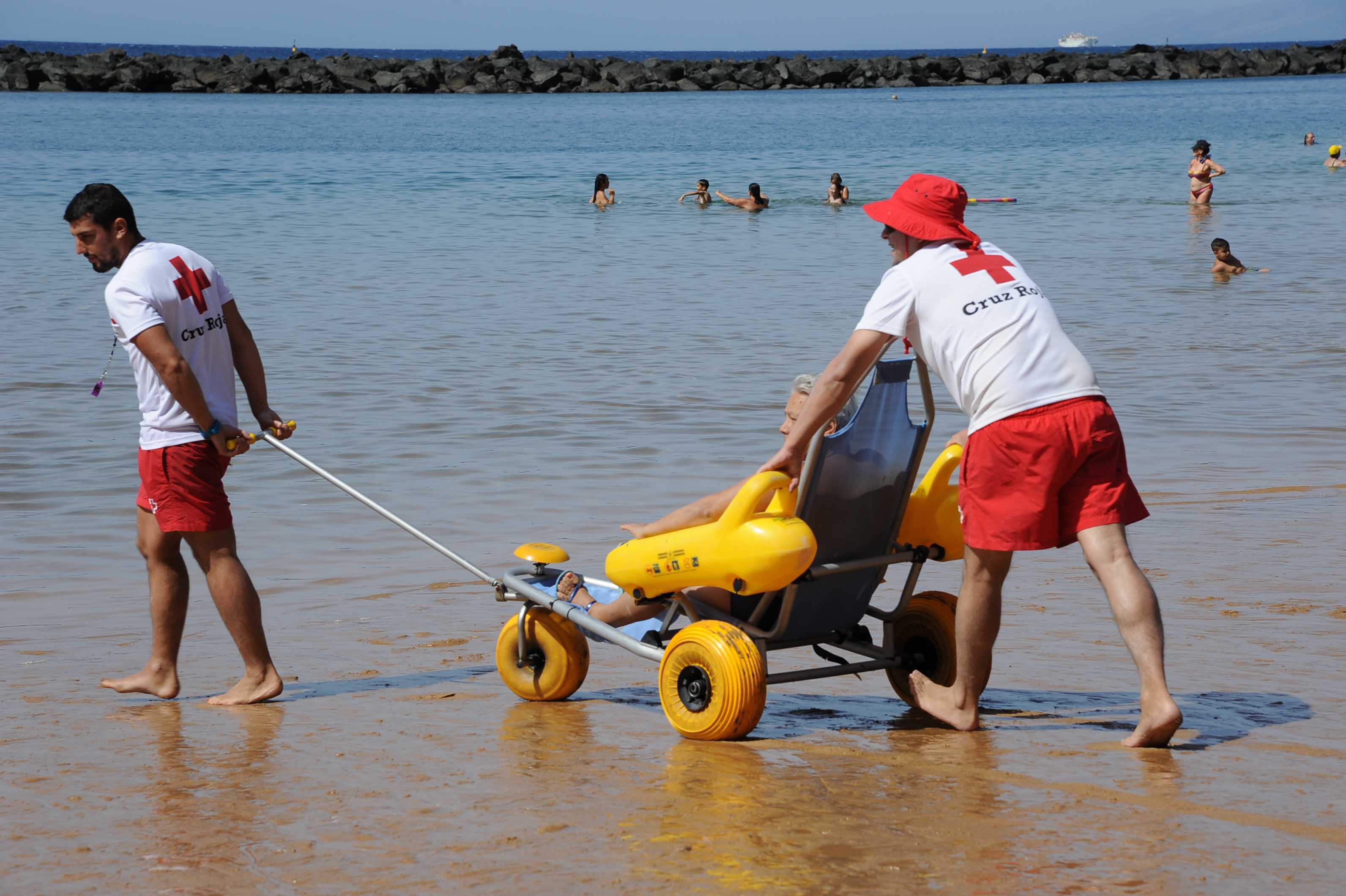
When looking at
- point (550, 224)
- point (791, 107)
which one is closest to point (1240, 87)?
point (791, 107)

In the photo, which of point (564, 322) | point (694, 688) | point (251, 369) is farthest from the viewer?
point (564, 322)

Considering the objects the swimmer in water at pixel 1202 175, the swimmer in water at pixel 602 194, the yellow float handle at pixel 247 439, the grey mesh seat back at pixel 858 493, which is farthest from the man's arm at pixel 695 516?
the swimmer in water at pixel 1202 175

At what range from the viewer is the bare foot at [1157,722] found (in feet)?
12.9

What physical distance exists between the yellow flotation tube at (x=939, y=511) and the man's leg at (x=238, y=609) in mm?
2230

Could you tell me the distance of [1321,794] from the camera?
3602mm

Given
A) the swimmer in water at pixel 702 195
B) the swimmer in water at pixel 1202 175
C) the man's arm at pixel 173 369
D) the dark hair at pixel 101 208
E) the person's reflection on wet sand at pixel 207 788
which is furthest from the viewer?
the swimmer in water at pixel 702 195

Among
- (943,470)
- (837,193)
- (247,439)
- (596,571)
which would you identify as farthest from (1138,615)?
(837,193)

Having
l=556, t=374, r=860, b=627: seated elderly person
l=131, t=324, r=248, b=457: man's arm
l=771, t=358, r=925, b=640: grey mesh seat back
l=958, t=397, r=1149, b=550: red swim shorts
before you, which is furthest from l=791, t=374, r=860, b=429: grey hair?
l=131, t=324, r=248, b=457: man's arm

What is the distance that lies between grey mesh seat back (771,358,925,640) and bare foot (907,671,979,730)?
345mm

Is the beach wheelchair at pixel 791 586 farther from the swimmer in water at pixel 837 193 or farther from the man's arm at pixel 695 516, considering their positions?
the swimmer in water at pixel 837 193

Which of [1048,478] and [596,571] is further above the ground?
[1048,478]

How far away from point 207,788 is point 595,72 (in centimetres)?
8065

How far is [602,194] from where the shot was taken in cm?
2697

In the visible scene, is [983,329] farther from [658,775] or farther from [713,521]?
[658,775]
